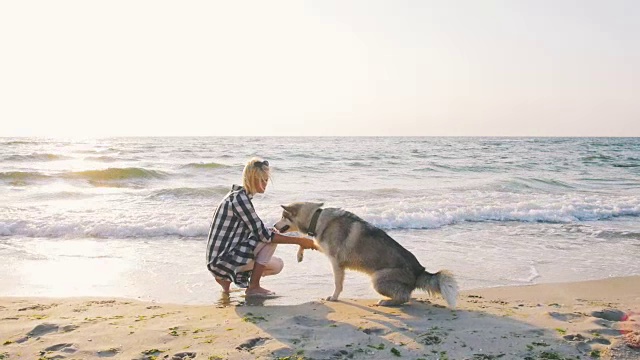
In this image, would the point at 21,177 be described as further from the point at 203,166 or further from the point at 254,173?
the point at 254,173

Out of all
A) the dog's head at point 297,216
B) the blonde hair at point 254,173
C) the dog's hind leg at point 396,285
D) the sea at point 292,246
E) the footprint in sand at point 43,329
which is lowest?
the sea at point 292,246

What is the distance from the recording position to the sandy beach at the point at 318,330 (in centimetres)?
385

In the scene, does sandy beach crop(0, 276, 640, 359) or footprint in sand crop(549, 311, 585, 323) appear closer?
sandy beach crop(0, 276, 640, 359)

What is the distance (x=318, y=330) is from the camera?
172 inches

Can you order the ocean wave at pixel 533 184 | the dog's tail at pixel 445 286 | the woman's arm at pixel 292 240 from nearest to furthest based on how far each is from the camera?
the dog's tail at pixel 445 286, the woman's arm at pixel 292 240, the ocean wave at pixel 533 184

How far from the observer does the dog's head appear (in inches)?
230

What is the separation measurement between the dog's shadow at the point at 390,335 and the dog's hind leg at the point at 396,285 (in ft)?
0.39

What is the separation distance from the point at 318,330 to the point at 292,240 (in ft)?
4.60

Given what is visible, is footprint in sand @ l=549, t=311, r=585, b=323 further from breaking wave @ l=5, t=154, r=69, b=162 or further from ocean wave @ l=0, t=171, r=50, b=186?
breaking wave @ l=5, t=154, r=69, b=162

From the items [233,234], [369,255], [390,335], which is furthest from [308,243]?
[390,335]

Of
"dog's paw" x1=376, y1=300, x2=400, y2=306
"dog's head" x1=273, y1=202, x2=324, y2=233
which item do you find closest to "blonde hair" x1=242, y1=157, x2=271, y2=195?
"dog's head" x1=273, y1=202, x2=324, y2=233

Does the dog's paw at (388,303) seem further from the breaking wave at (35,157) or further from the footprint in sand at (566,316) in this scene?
the breaking wave at (35,157)

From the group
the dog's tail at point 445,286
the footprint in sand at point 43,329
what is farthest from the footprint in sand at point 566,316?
the footprint in sand at point 43,329

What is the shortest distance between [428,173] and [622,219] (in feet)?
40.2
